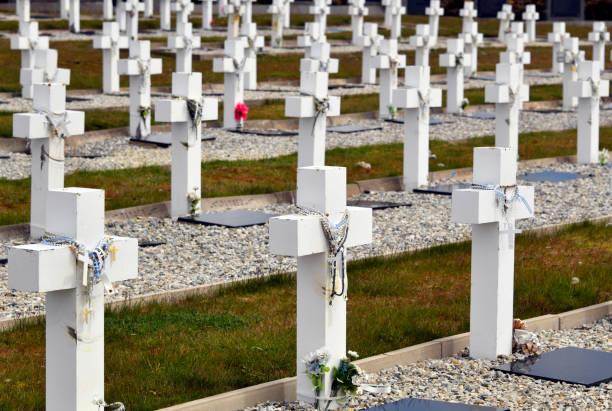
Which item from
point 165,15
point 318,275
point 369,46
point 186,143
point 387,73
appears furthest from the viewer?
point 165,15

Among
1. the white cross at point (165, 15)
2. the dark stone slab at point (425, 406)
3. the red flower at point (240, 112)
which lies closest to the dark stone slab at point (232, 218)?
the red flower at point (240, 112)

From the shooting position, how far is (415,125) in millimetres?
17266

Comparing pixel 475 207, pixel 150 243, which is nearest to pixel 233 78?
pixel 150 243

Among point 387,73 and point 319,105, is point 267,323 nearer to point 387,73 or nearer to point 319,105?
point 319,105

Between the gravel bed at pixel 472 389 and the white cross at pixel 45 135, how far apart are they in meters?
5.98

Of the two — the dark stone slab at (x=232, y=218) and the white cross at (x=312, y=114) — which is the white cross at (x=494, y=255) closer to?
the dark stone slab at (x=232, y=218)

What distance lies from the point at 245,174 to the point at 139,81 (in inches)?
143

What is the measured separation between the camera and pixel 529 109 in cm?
2717

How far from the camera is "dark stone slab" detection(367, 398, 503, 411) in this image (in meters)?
7.25

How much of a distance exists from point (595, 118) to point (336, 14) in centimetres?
3262

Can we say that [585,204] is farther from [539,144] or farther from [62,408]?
[62,408]

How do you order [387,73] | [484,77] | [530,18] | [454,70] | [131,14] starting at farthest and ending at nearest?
[530,18] < [131,14] < [484,77] < [454,70] < [387,73]

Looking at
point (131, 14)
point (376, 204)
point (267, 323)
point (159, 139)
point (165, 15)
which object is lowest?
point (267, 323)

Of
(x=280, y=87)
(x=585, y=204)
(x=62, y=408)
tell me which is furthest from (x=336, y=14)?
(x=62, y=408)
